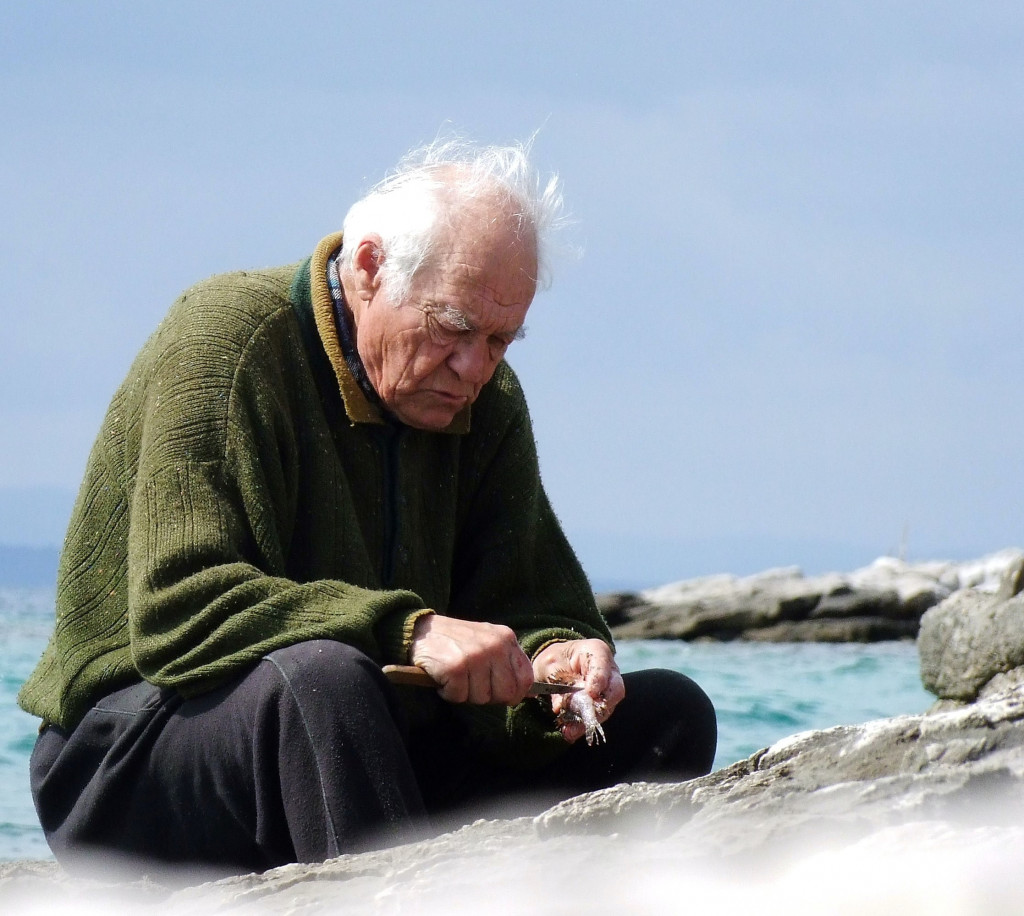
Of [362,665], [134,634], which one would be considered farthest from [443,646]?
[134,634]

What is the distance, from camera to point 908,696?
41.1 feet

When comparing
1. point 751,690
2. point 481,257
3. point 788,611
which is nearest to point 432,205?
point 481,257

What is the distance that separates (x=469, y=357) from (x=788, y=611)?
15884 mm

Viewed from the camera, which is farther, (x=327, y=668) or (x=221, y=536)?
(x=221, y=536)

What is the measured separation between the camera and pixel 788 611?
18.0 meters

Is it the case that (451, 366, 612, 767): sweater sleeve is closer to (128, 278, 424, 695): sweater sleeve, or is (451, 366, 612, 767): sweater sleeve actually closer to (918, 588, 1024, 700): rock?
(128, 278, 424, 695): sweater sleeve

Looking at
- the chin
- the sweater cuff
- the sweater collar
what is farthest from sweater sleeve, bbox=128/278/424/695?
the chin

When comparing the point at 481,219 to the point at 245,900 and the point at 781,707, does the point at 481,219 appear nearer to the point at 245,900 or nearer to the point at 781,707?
the point at 245,900

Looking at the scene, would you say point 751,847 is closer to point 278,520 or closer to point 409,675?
point 409,675

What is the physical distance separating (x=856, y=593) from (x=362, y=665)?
55.2 feet

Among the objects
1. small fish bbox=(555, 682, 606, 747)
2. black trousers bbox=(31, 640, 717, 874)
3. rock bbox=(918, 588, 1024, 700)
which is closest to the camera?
black trousers bbox=(31, 640, 717, 874)

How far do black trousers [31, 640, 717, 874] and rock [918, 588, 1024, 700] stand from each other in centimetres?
416

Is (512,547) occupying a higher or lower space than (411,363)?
lower

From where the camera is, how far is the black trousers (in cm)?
211
